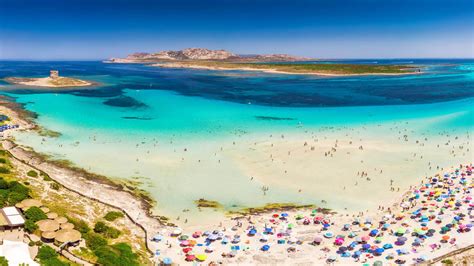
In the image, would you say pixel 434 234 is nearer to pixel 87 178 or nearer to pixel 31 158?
pixel 87 178

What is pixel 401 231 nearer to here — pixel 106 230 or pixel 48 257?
pixel 106 230

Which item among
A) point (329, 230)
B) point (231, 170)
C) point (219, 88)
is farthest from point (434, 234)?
point (219, 88)

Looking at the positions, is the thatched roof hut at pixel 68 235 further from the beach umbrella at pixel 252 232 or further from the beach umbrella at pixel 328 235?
the beach umbrella at pixel 328 235

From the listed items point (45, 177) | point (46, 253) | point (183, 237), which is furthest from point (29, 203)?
point (183, 237)

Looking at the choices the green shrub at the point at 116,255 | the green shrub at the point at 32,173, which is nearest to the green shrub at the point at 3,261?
the green shrub at the point at 116,255

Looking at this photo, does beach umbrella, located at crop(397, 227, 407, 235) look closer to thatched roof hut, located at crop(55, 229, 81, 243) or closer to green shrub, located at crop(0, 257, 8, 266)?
thatched roof hut, located at crop(55, 229, 81, 243)
